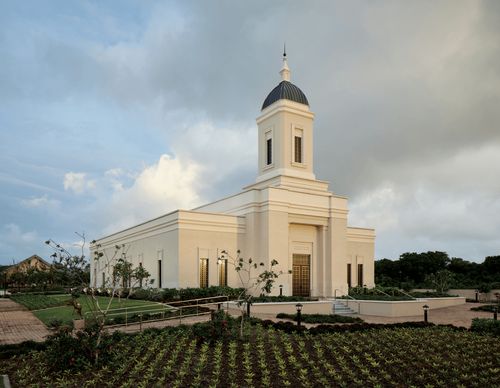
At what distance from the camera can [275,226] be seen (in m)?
27.0

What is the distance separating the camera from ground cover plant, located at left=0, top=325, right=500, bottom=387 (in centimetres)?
950

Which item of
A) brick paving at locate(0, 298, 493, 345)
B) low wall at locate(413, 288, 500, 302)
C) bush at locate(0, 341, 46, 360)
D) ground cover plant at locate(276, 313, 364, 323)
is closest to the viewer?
bush at locate(0, 341, 46, 360)

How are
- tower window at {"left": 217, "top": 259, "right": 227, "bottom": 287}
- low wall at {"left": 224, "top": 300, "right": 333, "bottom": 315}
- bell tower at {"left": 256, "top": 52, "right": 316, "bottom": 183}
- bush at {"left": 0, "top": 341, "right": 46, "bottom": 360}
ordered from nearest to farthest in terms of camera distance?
bush at {"left": 0, "top": 341, "right": 46, "bottom": 360}
low wall at {"left": 224, "top": 300, "right": 333, "bottom": 315}
tower window at {"left": 217, "top": 259, "right": 227, "bottom": 287}
bell tower at {"left": 256, "top": 52, "right": 316, "bottom": 183}

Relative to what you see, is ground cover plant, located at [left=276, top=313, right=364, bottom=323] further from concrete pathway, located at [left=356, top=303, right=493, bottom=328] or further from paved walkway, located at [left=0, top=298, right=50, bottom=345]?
paved walkway, located at [left=0, top=298, right=50, bottom=345]

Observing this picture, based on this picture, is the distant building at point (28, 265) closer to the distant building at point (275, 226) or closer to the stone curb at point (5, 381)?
the distant building at point (275, 226)

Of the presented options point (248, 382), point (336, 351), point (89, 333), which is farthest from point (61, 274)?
point (336, 351)

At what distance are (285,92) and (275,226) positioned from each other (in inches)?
381

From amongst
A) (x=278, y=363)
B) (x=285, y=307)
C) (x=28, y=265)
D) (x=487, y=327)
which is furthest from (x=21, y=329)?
(x=28, y=265)

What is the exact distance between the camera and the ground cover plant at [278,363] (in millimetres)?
9500

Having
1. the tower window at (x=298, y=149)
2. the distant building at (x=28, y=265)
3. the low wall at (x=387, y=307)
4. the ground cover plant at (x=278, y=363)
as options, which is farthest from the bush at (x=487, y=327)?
the distant building at (x=28, y=265)

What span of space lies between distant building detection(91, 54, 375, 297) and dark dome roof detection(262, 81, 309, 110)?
3.4 inches

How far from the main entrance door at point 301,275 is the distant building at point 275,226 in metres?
0.06

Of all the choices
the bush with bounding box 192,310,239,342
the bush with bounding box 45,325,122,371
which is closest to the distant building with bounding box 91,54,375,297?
the bush with bounding box 192,310,239,342

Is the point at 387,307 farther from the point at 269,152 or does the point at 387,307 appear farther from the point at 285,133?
the point at 269,152
